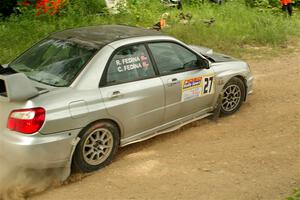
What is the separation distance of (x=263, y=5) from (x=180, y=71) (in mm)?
11228

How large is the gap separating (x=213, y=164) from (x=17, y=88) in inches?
101

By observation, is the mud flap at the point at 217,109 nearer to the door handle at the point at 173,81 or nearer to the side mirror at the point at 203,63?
the side mirror at the point at 203,63

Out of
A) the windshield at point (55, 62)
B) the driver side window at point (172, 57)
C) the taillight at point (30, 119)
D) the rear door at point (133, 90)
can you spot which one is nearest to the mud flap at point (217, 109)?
the driver side window at point (172, 57)

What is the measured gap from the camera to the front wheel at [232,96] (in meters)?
6.47

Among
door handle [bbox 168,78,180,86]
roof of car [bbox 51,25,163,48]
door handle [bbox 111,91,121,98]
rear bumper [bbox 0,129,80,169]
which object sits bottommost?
rear bumper [bbox 0,129,80,169]

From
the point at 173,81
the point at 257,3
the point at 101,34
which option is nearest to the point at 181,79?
the point at 173,81

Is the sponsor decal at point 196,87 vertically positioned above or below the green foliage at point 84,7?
below

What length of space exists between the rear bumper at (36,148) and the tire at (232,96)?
112 inches

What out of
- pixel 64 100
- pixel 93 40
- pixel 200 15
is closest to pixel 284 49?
pixel 200 15

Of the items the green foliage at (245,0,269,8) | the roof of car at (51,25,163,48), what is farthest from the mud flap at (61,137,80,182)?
the green foliage at (245,0,269,8)

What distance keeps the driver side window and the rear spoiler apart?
71.4 inches

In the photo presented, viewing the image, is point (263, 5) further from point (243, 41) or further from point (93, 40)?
point (93, 40)

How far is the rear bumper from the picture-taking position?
4273 millimetres

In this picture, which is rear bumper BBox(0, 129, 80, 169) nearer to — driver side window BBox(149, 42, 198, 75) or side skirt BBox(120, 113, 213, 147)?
side skirt BBox(120, 113, 213, 147)
